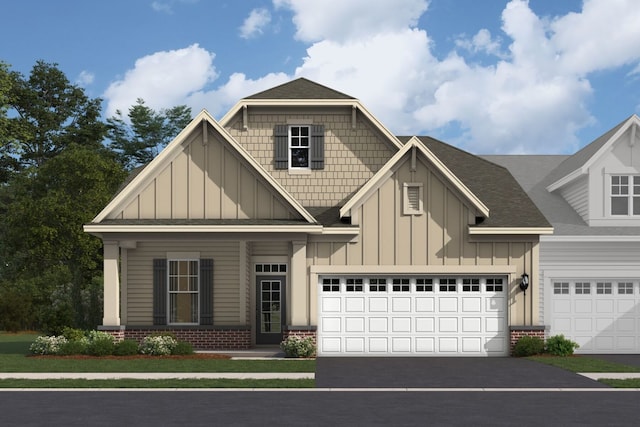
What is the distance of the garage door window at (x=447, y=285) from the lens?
89.2 ft

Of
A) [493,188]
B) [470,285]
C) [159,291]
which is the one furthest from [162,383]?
[493,188]

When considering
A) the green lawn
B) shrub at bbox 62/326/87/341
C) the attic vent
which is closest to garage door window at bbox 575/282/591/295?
the attic vent

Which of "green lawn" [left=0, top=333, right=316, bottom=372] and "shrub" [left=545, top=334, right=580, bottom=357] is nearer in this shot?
"green lawn" [left=0, top=333, right=316, bottom=372]

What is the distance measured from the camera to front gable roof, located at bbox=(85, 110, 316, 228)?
26.3m

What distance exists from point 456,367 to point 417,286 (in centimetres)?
436

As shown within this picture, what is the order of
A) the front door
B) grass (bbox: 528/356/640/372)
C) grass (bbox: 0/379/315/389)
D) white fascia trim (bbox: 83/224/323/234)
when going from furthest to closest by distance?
1. the front door
2. white fascia trim (bbox: 83/224/323/234)
3. grass (bbox: 528/356/640/372)
4. grass (bbox: 0/379/315/389)

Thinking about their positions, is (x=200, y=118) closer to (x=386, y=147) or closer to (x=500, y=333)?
(x=386, y=147)

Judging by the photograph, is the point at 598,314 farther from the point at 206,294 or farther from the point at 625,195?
the point at 206,294

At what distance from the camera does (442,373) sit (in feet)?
70.6

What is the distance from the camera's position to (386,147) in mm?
29828

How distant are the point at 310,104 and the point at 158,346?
31.8ft

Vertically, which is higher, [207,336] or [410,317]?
[410,317]

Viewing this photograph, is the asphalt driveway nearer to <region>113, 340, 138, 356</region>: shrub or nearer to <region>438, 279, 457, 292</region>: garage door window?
<region>438, 279, 457, 292</region>: garage door window

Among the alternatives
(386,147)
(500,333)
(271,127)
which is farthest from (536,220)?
(271,127)
